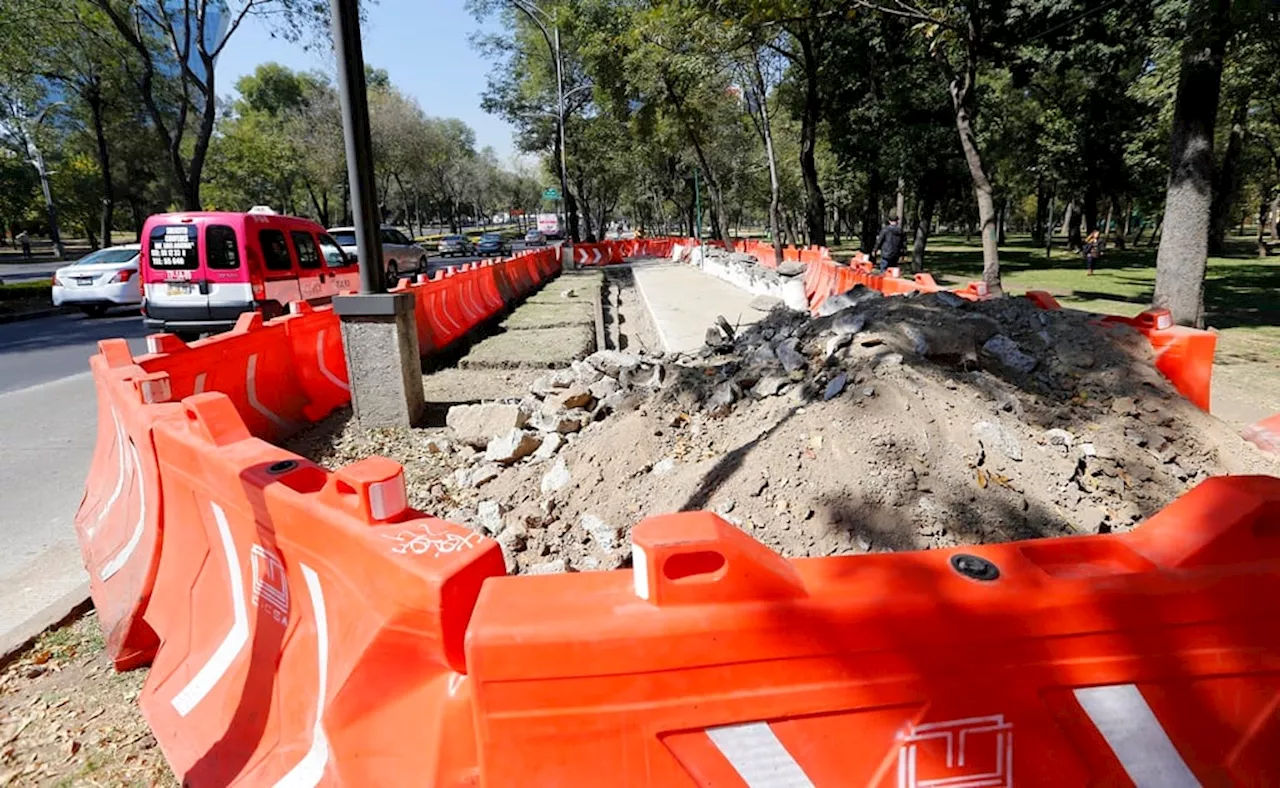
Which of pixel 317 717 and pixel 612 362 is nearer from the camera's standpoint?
pixel 317 717

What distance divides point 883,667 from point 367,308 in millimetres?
6363

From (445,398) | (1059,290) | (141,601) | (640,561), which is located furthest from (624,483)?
(1059,290)

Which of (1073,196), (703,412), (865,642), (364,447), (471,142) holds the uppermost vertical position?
(471,142)

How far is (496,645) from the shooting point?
1.42 m

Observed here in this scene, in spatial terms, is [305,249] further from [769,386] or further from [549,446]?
[769,386]

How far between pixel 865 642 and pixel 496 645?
787 mm

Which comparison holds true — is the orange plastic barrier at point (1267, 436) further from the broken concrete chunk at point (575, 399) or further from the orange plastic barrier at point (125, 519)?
the orange plastic barrier at point (125, 519)

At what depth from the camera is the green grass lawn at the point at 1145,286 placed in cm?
1129

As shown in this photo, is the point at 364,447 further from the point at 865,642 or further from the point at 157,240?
the point at 157,240

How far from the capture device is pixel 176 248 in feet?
34.9

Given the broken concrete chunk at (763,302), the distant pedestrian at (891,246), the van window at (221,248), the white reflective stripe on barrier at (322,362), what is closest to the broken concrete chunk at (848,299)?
the white reflective stripe on barrier at (322,362)

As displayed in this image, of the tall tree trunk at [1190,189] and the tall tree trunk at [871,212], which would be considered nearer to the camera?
the tall tree trunk at [1190,189]

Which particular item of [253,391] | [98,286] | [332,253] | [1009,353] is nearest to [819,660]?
[1009,353]

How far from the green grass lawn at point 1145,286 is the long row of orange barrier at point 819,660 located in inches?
409
